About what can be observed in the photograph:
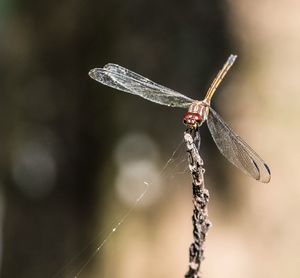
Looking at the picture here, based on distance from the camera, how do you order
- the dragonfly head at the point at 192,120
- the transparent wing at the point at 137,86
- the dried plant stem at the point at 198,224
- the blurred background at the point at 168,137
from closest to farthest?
1. the dried plant stem at the point at 198,224
2. the dragonfly head at the point at 192,120
3. the transparent wing at the point at 137,86
4. the blurred background at the point at 168,137

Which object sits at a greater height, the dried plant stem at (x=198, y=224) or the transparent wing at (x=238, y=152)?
the transparent wing at (x=238, y=152)

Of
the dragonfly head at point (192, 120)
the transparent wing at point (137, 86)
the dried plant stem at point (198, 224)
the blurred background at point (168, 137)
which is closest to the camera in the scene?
the dried plant stem at point (198, 224)

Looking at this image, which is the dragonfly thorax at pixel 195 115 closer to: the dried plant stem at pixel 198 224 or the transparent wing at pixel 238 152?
the transparent wing at pixel 238 152

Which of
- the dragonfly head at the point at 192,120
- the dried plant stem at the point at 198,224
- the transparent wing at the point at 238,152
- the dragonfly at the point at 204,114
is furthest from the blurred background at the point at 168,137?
the dried plant stem at the point at 198,224

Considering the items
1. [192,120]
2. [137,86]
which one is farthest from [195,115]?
[137,86]

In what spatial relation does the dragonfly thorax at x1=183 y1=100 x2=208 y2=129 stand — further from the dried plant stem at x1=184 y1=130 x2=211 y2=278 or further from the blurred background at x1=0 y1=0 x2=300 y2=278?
the blurred background at x1=0 y1=0 x2=300 y2=278

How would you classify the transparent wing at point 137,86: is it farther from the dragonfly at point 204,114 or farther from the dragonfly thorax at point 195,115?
the dragonfly thorax at point 195,115

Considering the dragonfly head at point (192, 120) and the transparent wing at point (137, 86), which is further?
the transparent wing at point (137, 86)

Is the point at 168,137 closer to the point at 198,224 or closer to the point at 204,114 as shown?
the point at 204,114
